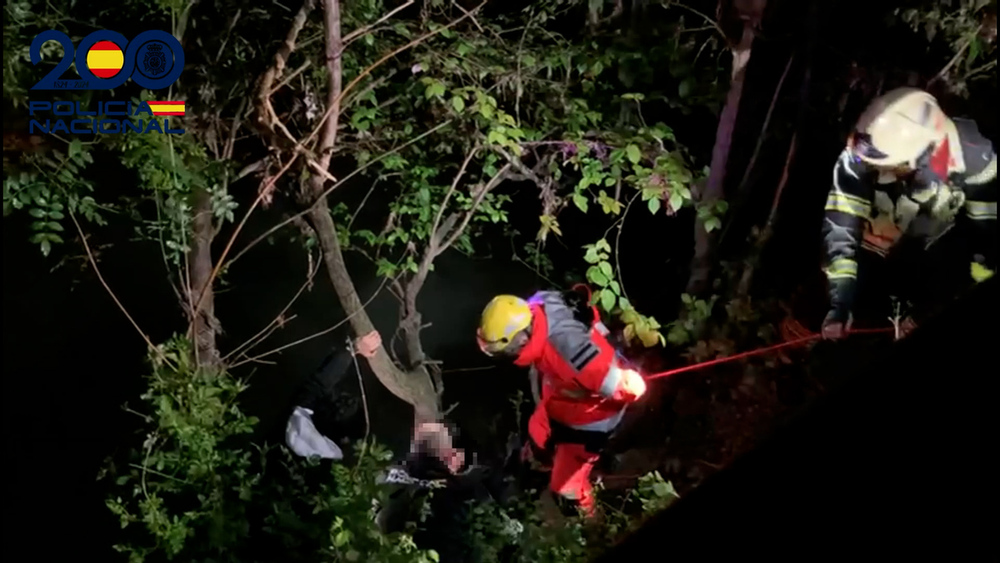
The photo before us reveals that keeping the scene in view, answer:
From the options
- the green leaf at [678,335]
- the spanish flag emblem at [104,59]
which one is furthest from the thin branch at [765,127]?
the spanish flag emblem at [104,59]

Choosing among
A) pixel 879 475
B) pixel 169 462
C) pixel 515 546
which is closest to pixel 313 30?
pixel 169 462

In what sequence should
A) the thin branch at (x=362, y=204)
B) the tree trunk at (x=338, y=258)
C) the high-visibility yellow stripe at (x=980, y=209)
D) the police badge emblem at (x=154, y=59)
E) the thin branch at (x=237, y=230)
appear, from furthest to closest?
1. the thin branch at (x=362, y=204)
2. the thin branch at (x=237, y=230)
3. the tree trunk at (x=338, y=258)
4. the police badge emblem at (x=154, y=59)
5. the high-visibility yellow stripe at (x=980, y=209)

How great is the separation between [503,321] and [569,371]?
1.04 ft

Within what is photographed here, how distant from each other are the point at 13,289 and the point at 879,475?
3347mm

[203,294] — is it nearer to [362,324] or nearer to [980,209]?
[362,324]

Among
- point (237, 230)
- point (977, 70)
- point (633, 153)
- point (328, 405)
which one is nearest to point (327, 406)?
point (328, 405)

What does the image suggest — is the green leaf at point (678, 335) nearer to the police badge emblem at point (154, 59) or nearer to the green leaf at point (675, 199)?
the green leaf at point (675, 199)

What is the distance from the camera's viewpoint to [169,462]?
3.02 m

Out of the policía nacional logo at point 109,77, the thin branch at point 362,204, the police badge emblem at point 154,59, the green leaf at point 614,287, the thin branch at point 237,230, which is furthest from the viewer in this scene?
the thin branch at point 362,204

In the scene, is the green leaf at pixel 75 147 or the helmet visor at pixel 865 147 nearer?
the helmet visor at pixel 865 147

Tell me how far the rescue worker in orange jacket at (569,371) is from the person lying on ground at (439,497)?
303mm

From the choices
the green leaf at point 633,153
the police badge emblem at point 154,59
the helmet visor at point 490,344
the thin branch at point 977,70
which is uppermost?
the police badge emblem at point 154,59

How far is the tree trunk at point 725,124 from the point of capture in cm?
320

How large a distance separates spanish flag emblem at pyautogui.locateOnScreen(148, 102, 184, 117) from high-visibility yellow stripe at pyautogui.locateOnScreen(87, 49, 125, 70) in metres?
0.19
